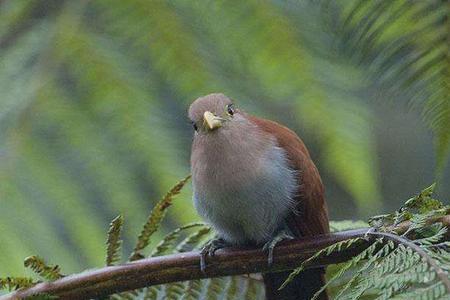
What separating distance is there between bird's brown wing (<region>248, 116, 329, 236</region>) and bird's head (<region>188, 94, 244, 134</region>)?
98 mm

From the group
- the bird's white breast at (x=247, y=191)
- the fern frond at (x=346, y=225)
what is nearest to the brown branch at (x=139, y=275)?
the fern frond at (x=346, y=225)

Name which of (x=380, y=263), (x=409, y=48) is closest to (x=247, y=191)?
(x=409, y=48)

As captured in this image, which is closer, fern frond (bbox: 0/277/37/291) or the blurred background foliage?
fern frond (bbox: 0/277/37/291)

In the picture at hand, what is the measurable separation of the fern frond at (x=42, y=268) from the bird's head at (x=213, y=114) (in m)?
0.69

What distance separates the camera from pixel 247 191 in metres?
1.91

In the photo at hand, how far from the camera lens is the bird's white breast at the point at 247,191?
1891 millimetres

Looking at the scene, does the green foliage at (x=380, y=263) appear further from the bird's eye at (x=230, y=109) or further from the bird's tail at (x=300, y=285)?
the bird's eye at (x=230, y=109)

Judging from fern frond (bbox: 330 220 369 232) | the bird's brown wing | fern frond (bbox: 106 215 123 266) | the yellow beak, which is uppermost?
the yellow beak

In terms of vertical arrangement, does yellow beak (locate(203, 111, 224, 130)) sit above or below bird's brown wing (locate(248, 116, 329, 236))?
above

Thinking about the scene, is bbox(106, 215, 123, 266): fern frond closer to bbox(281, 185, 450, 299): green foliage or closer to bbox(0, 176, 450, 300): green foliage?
bbox(0, 176, 450, 300): green foliage

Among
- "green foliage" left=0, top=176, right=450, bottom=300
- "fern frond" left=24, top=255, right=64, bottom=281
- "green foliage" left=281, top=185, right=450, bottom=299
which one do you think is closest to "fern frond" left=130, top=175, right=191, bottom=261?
"green foliage" left=0, top=176, right=450, bottom=300

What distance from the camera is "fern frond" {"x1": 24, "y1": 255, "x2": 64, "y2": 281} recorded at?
1.33 m

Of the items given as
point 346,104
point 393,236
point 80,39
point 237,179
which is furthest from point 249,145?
point 393,236

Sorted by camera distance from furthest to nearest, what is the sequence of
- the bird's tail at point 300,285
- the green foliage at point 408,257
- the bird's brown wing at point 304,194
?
the bird's brown wing at point 304,194
the bird's tail at point 300,285
the green foliage at point 408,257
